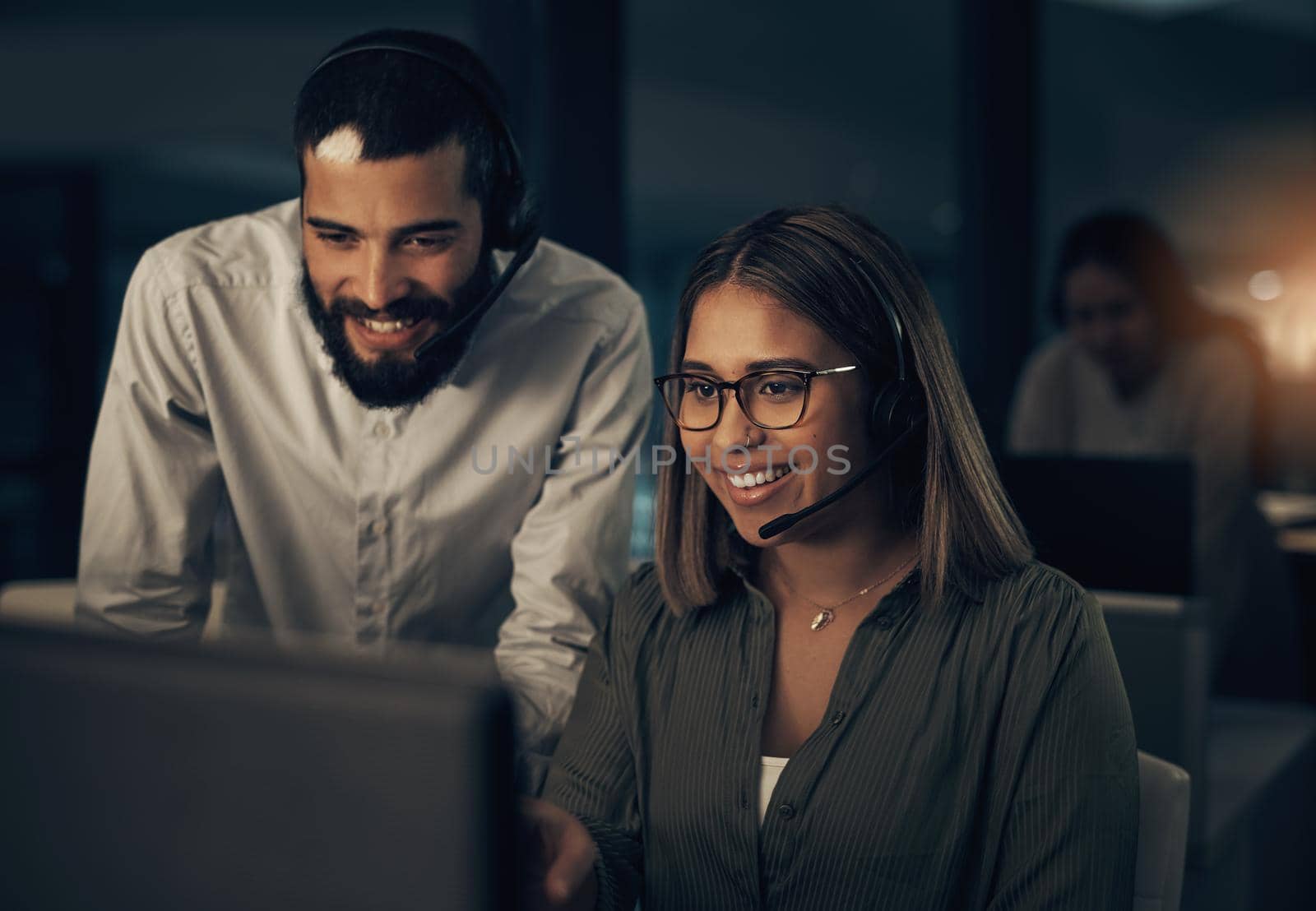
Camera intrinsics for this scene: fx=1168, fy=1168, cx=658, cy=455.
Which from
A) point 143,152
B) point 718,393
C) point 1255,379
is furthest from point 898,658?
point 143,152

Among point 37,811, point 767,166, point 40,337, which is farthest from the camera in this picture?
point 767,166

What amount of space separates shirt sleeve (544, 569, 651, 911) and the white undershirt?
149mm

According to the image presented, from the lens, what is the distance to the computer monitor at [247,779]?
43 centimetres

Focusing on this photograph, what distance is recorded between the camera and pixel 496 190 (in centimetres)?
141

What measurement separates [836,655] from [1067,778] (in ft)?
0.87

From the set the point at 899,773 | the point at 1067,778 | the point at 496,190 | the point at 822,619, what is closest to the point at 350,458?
the point at 496,190

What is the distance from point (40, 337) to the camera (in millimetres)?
4055

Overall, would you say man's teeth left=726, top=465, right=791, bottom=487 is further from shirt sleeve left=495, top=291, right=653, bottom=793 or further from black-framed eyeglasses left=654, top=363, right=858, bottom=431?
shirt sleeve left=495, top=291, right=653, bottom=793

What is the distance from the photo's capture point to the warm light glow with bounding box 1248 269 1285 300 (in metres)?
6.24

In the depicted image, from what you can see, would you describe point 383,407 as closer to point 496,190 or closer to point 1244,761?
point 496,190

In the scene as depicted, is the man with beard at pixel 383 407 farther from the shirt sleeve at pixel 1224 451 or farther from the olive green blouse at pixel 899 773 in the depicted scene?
the shirt sleeve at pixel 1224 451

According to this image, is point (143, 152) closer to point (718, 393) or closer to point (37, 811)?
point (718, 393)

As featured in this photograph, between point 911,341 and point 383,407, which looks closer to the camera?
point 911,341

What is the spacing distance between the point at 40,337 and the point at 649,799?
3644mm
